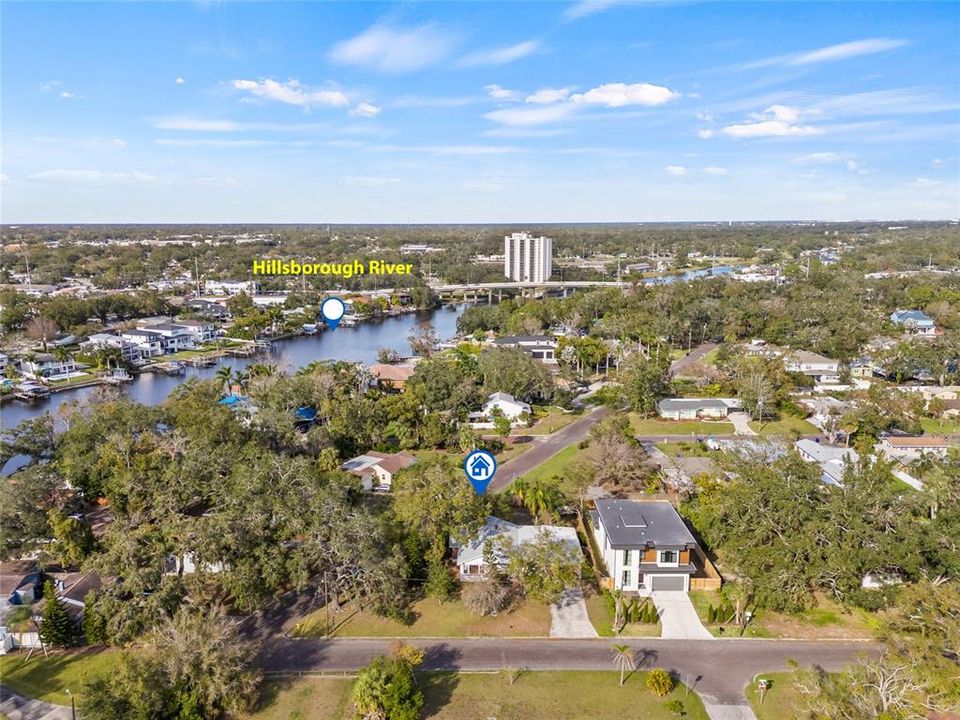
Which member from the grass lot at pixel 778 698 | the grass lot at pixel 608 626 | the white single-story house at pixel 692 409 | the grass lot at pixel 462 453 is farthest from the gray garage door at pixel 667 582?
the white single-story house at pixel 692 409

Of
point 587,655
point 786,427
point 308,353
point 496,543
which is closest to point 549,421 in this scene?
point 786,427

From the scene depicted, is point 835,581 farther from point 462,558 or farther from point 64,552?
point 64,552

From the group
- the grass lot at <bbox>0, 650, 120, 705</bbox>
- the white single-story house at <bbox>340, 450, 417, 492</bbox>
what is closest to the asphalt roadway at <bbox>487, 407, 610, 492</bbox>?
the white single-story house at <bbox>340, 450, 417, 492</bbox>

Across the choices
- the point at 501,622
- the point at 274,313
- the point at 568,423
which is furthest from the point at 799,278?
the point at 501,622

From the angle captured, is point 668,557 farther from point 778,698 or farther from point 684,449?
point 684,449

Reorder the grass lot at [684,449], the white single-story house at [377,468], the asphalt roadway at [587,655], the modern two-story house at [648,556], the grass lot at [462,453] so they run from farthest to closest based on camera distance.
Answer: the grass lot at [462,453] < the grass lot at [684,449] < the white single-story house at [377,468] < the modern two-story house at [648,556] < the asphalt roadway at [587,655]

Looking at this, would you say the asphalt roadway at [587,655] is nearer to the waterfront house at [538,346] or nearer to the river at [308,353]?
the river at [308,353]

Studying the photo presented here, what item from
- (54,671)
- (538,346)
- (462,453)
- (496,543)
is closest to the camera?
(54,671)
